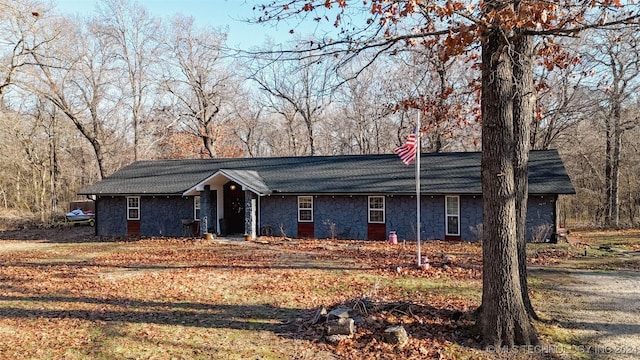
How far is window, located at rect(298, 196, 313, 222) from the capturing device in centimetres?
2058

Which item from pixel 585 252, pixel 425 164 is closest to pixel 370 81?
pixel 425 164

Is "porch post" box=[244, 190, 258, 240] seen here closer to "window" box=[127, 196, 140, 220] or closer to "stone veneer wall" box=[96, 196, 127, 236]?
"window" box=[127, 196, 140, 220]

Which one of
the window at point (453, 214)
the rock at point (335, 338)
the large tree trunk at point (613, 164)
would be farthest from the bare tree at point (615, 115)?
the rock at point (335, 338)

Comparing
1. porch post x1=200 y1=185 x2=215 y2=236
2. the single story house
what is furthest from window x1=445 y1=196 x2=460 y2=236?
porch post x1=200 y1=185 x2=215 y2=236

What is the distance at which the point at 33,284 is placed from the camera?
36.1 ft

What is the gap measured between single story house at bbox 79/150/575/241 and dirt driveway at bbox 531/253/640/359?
6027 millimetres

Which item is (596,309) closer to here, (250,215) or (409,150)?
(409,150)

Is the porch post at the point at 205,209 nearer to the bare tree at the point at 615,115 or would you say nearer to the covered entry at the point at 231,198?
the covered entry at the point at 231,198

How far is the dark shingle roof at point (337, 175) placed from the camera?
18484mm

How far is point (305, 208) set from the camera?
20719mm

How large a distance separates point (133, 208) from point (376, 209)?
12.8 m

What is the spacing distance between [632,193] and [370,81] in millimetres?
20493

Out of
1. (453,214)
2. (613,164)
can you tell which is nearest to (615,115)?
(613,164)

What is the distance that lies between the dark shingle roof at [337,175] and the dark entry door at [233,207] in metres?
0.99
